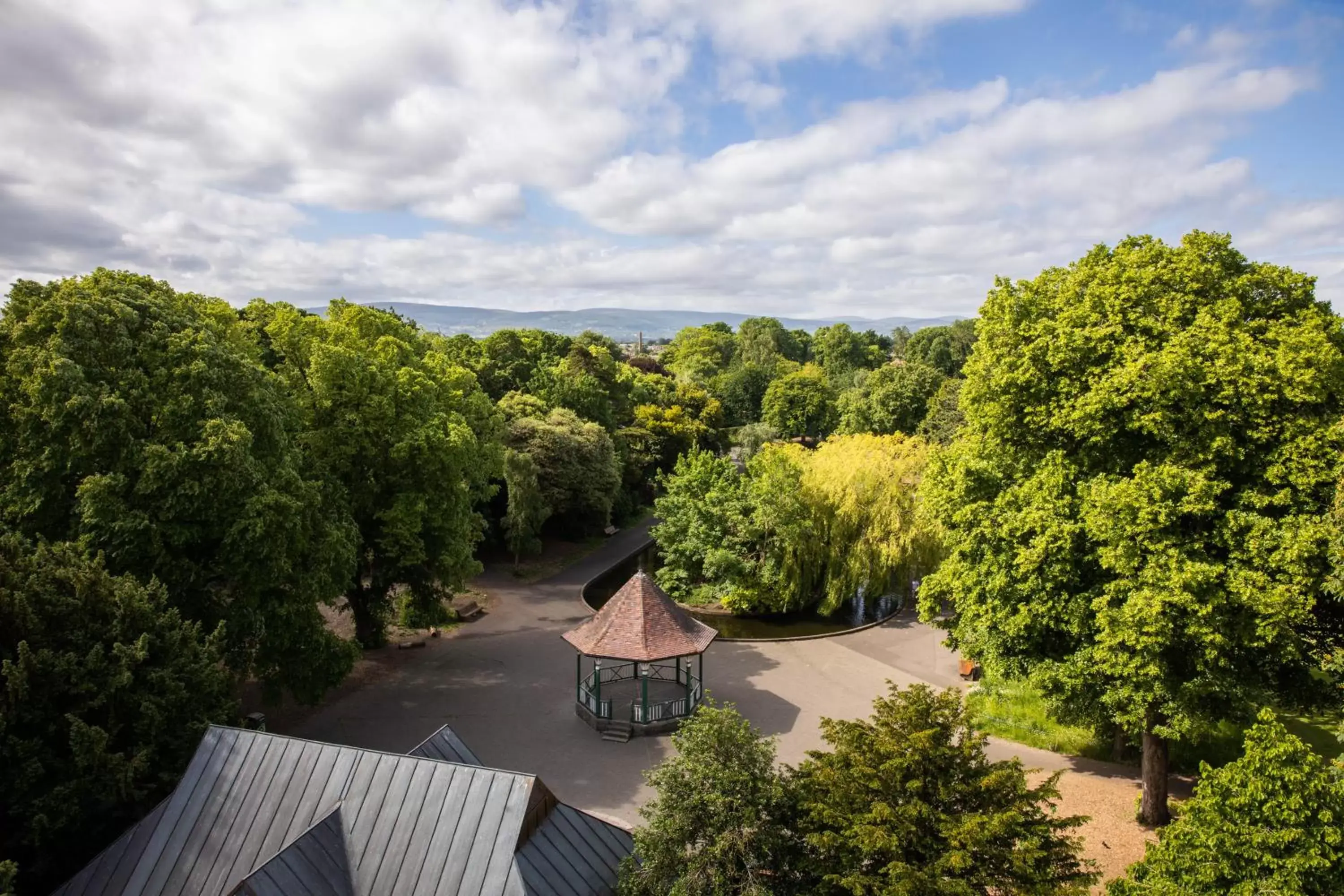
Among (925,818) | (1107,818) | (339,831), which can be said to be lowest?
(1107,818)

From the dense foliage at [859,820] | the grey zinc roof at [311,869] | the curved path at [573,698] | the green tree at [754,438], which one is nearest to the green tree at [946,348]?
the green tree at [754,438]

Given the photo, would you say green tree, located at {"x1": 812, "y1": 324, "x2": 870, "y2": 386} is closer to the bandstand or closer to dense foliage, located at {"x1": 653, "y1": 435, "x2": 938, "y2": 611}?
dense foliage, located at {"x1": 653, "y1": 435, "x2": 938, "y2": 611}

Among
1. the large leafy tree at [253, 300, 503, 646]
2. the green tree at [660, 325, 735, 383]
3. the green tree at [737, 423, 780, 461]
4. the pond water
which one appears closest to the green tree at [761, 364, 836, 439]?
the green tree at [737, 423, 780, 461]

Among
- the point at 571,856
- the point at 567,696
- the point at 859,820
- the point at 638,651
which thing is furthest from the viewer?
the point at 567,696

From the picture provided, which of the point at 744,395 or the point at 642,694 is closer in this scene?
the point at 642,694

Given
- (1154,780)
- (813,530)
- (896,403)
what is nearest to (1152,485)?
(1154,780)

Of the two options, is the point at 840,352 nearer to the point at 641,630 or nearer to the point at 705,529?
the point at 705,529
